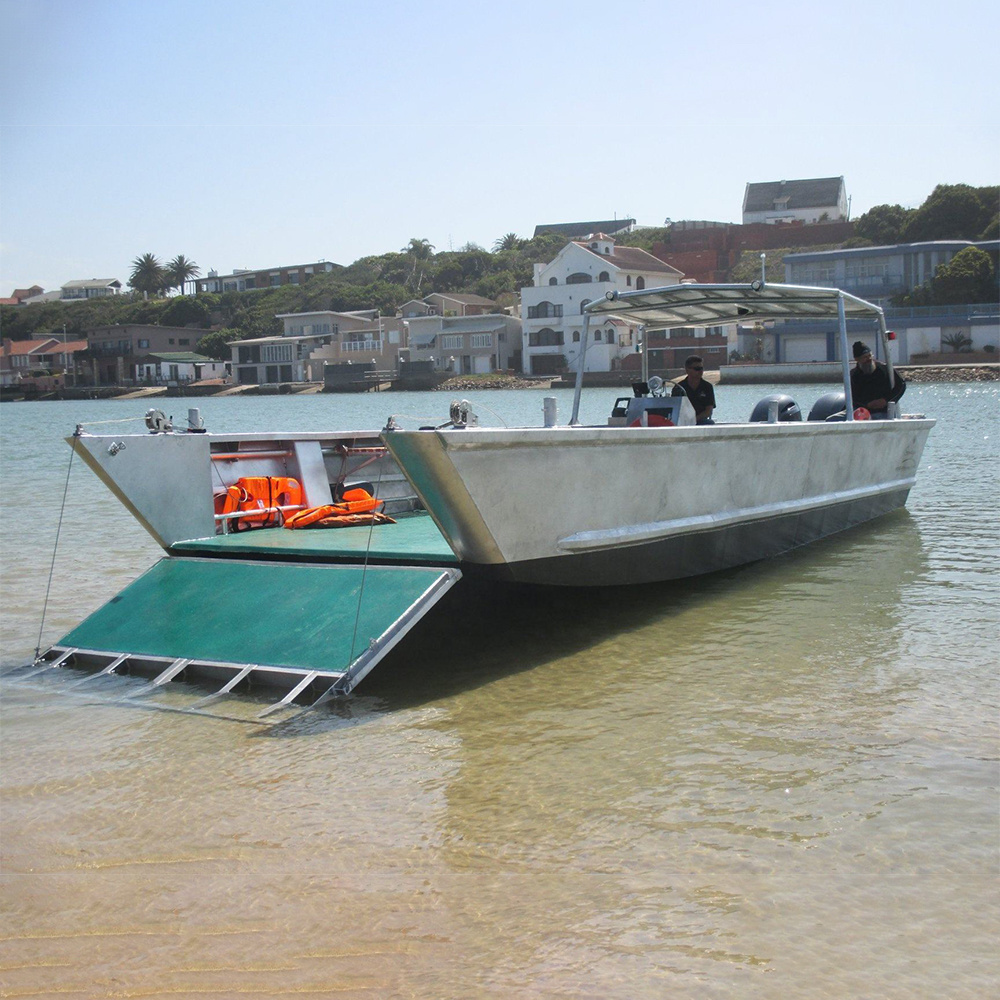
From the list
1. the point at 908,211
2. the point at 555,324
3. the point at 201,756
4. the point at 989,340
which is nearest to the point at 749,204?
the point at 908,211

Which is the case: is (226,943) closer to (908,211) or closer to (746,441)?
(746,441)

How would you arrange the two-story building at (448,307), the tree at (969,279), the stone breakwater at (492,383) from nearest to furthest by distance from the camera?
the tree at (969,279) < the stone breakwater at (492,383) < the two-story building at (448,307)

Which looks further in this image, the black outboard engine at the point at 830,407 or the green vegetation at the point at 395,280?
the green vegetation at the point at 395,280

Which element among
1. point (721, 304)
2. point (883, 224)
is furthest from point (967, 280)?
point (721, 304)

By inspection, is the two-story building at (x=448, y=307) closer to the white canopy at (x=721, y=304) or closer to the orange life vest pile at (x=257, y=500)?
the white canopy at (x=721, y=304)

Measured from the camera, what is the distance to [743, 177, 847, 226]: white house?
121 meters

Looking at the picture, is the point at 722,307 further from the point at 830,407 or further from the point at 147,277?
the point at 147,277

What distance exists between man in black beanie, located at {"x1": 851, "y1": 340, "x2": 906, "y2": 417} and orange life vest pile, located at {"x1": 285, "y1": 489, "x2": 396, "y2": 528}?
6.15 metres

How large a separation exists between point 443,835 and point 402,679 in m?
2.39

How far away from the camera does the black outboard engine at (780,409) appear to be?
10430mm

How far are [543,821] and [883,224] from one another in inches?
3677

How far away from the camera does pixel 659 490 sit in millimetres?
7770

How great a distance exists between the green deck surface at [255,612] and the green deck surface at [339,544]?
0.17 m

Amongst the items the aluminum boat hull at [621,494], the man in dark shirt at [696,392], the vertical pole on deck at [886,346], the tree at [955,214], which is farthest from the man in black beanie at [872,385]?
the tree at [955,214]
